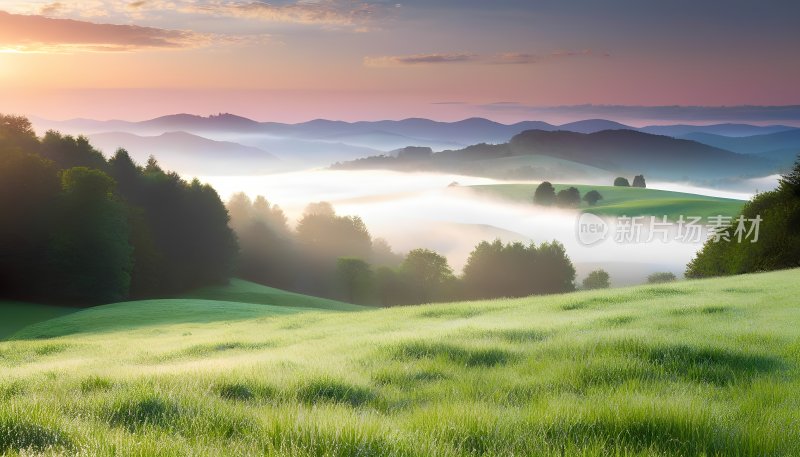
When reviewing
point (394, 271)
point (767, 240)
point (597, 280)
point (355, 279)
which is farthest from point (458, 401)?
point (597, 280)

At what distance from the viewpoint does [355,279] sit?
86.1 m

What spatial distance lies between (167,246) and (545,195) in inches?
4155

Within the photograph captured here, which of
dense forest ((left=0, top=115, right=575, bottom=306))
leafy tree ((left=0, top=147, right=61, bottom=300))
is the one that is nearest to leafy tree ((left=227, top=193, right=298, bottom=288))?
dense forest ((left=0, top=115, right=575, bottom=306))

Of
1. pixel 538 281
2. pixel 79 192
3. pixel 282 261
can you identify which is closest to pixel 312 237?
pixel 282 261

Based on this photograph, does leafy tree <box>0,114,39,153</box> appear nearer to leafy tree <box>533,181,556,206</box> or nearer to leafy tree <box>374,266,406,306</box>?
leafy tree <box>374,266,406,306</box>

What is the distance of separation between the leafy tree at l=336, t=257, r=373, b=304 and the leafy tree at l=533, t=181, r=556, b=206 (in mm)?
76209

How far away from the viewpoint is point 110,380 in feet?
23.4

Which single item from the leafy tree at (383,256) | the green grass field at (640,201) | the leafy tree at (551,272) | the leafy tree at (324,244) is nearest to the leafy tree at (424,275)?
the leafy tree at (324,244)

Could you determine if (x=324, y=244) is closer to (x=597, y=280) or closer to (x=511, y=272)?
(x=511, y=272)

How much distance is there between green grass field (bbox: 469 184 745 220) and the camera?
400 ft

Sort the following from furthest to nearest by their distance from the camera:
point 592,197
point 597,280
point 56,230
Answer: point 592,197 → point 597,280 → point 56,230

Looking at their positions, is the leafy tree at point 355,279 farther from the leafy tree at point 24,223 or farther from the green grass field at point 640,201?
the green grass field at point 640,201

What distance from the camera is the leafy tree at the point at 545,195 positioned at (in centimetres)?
14950

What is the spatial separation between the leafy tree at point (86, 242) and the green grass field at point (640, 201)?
101 m
